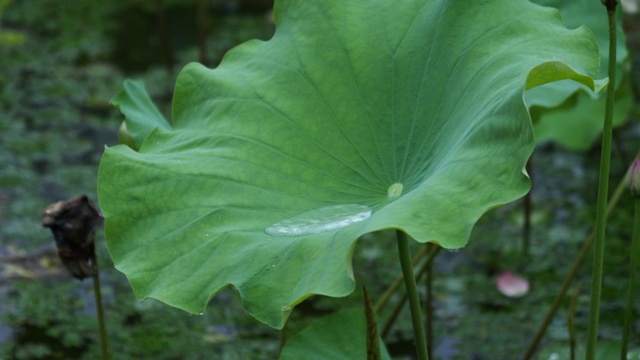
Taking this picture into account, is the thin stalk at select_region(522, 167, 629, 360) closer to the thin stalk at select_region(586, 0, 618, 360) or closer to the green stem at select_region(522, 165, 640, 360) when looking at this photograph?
the green stem at select_region(522, 165, 640, 360)

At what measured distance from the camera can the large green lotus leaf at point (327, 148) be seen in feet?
3.43

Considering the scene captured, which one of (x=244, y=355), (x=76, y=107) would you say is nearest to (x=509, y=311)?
(x=244, y=355)

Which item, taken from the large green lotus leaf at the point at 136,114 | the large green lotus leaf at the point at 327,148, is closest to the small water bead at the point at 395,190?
the large green lotus leaf at the point at 327,148

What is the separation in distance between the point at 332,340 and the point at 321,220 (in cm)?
25

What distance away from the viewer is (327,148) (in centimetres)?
130

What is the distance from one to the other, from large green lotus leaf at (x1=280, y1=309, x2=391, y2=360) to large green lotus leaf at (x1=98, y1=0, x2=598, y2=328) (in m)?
0.21

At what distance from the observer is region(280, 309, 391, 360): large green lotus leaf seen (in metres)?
1.32

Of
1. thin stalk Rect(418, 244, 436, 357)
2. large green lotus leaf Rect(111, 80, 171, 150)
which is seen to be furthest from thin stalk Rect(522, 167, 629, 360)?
large green lotus leaf Rect(111, 80, 171, 150)

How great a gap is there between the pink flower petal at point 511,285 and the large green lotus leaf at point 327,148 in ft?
2.85

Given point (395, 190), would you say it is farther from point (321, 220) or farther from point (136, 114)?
point (136, 114)

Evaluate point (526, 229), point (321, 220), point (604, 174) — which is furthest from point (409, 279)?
point (526, 229)

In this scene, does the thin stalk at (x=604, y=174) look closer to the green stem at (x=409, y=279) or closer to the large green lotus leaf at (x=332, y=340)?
the green stem at (x=409, y=279)

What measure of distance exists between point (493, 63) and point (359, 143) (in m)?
0.20

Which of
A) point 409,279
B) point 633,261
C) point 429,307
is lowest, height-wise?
point 429,307
